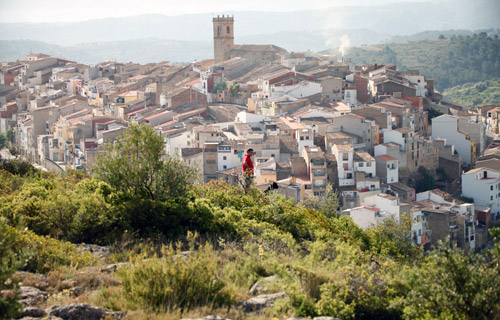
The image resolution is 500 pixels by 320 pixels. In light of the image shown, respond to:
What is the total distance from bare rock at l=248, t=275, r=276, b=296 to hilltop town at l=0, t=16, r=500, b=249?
615 inches

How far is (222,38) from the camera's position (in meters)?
60.2

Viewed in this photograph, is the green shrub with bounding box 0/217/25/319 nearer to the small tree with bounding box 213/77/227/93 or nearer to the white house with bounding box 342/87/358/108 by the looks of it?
the white house with bounding box 342/87/358/108

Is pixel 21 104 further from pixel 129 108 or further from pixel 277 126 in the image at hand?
pixel 277 126

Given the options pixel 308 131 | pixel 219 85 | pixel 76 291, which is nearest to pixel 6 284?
pixel 76 291

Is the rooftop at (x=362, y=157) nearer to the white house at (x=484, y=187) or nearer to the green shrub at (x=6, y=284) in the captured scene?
the white house at (x=484, y=187)

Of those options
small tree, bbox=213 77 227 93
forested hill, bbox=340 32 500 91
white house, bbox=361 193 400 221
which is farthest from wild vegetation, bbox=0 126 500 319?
forested hill, bbox=340 32 500 91

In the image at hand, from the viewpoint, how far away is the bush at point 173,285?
17.6ft

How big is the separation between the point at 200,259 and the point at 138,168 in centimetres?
292

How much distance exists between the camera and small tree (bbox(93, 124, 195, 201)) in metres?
8.46

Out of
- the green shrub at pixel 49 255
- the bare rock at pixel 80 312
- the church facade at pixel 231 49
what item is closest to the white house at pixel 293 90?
the church facade at pixel 231 49

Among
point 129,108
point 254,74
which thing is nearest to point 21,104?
point 129,108

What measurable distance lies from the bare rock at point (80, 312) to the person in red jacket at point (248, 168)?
4.68 metres

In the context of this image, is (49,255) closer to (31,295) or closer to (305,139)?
(31,295)

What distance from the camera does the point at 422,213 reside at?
26.9 meters
